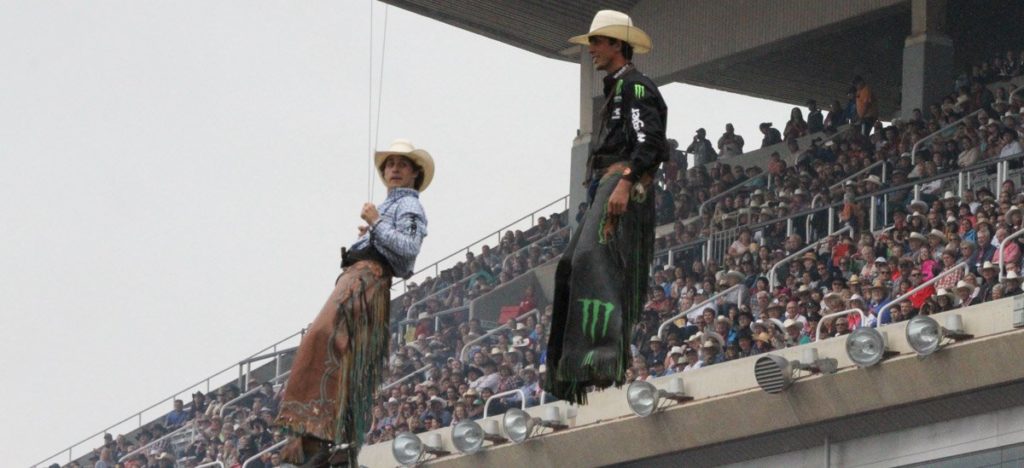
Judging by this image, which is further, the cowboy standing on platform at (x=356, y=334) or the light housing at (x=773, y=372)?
the light housing at (x=773, y=372)

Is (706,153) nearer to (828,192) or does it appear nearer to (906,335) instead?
(828,192)

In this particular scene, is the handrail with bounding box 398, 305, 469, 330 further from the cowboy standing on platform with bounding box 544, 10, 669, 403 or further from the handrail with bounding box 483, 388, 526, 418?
the cowboy standing on platform with bounding box 544, 10, 669, 403

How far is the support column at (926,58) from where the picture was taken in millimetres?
24484

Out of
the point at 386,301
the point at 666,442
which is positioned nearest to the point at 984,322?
the point at 666,442

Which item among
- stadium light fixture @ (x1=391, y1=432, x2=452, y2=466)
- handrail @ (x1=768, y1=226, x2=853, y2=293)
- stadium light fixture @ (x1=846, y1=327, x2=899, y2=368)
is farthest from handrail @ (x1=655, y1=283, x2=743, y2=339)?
stadium light fixture @ (x1=846, y1=327, x2=899, y2=368)

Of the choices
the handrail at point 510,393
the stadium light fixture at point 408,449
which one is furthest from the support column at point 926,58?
the stadium light fixture at point 408,449

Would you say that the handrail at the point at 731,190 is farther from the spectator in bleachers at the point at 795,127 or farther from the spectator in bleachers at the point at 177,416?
the spectator in bleachers at the point at 177,416

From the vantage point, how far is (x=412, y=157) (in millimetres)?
9945

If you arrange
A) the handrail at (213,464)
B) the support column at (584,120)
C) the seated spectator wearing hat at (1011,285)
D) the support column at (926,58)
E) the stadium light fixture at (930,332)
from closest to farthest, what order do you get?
the seated spectator wearing hat at (1011,285) → the stadium light fixture at (930,332) → the handrail at (213,464) → the support column at (926,58) → the support column at (584,120)

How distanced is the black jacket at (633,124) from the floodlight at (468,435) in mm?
9844

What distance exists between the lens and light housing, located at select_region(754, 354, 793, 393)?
17062 millimetres

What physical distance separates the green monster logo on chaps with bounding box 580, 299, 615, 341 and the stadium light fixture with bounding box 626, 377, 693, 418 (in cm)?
888

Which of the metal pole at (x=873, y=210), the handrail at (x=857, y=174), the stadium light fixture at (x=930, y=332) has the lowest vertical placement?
the stadium light fixture at (x=930, y=332)

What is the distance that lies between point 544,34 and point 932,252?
12840mm
